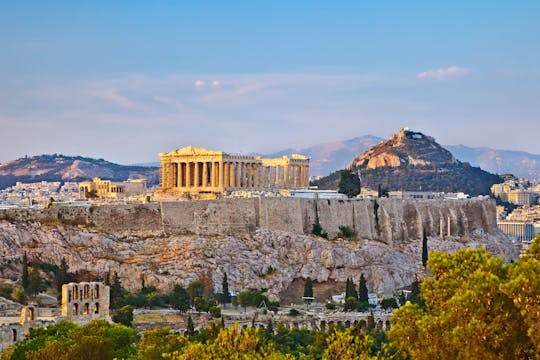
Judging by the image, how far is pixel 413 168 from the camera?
172875 millimetres

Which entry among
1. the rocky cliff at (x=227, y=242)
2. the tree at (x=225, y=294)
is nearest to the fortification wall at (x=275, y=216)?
the rocky cliff at (x=227, y=242)

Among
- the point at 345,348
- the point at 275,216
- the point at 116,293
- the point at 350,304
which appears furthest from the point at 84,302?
the point at 275,216

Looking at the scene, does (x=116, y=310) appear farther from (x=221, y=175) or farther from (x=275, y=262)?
(x=221, y=175)

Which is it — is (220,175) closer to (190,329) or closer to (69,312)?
(190,329)

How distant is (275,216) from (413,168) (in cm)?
10022

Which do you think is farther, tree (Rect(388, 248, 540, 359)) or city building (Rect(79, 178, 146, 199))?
city building (Rect(79, 178, 146, 199))

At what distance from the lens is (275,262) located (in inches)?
2758

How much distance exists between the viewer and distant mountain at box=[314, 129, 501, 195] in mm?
167375

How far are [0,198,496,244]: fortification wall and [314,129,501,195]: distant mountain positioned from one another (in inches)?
2759

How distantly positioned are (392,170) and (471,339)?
146m

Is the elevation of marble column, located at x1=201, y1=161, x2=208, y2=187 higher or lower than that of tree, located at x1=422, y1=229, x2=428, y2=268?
higher

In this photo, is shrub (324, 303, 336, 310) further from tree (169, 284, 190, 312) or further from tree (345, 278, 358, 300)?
tree (169, 284, 190, 312)

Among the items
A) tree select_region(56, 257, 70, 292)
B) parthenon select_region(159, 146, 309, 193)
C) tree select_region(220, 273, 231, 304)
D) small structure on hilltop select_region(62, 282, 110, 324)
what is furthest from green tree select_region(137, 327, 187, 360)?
parthenon select_region(159, 146, 309, 193)

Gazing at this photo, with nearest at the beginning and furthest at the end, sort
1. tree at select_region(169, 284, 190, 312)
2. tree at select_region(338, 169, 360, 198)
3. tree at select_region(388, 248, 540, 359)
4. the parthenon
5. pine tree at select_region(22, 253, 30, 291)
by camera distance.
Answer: tree at select_region(388, 248, 540, 359)
pine tree at select_region(22, 253, 30, 291)
tree at select_region(169, 284, 190, 312)
the parthenon
tree at select_region(338, 169, 360, 198)
